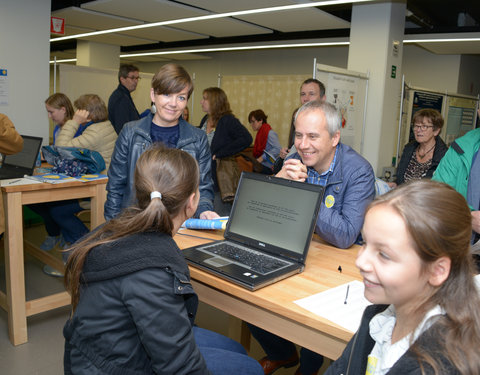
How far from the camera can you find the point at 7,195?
8.30ft

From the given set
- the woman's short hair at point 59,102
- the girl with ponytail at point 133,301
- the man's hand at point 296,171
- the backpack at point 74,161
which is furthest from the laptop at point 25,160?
the girl with ponytail at point 133,301

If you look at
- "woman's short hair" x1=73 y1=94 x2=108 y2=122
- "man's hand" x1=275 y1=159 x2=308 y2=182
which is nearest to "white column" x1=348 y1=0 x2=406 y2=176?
"woman's short hair" x1=73 y1=94 x2=108 y2=122

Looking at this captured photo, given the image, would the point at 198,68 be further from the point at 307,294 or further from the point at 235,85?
the point at 307,294

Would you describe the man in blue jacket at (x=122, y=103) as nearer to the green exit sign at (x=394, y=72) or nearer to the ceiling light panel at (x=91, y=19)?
the ceiling light panel at (x=91, y=19)

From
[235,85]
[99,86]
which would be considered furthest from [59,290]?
[235,85]

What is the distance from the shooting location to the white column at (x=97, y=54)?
344 inches

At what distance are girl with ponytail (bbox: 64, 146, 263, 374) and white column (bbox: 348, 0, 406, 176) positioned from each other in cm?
435

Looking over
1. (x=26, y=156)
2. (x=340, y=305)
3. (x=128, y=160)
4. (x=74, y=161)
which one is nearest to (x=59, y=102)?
(x=26, y=156)

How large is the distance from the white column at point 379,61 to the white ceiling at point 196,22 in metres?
0.63

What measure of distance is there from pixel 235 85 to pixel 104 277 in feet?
28.2

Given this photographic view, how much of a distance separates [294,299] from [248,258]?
31 cm

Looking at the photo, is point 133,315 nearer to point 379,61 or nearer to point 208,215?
point 208,215

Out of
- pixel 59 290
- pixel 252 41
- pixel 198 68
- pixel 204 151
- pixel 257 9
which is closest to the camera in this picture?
pixel 204 151

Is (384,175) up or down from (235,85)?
down
